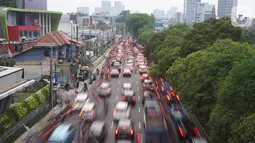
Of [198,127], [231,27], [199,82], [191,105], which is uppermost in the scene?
[231,27]

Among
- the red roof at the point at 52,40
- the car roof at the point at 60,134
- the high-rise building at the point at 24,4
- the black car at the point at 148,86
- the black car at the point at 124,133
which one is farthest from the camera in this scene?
the high-rise building at the point at 24,4

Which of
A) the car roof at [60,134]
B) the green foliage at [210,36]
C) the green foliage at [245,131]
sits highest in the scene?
the green foliage at [210,36]

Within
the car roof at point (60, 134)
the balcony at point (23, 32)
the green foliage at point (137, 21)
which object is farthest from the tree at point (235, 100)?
the green foliage at point (137, 21)

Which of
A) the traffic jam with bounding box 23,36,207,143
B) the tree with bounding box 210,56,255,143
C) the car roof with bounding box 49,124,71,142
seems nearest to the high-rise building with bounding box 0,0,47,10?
the traffic jam with bounding box 23,36,207,143

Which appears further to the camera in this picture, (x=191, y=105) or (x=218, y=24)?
(x=218, y=24)

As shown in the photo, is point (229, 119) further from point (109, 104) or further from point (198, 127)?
point (109, 104)

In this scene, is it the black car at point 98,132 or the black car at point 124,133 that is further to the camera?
the black car at point 124,133

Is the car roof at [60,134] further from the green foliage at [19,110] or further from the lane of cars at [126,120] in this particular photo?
the green foliage at [19,110]

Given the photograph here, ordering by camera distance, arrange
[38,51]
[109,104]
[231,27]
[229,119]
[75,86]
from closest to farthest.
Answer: [229,119] < [109,104] < [231,27] < [75,86] < [38,51]

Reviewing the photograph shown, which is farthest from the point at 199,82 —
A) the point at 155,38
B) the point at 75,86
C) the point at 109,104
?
the point at 155,38
